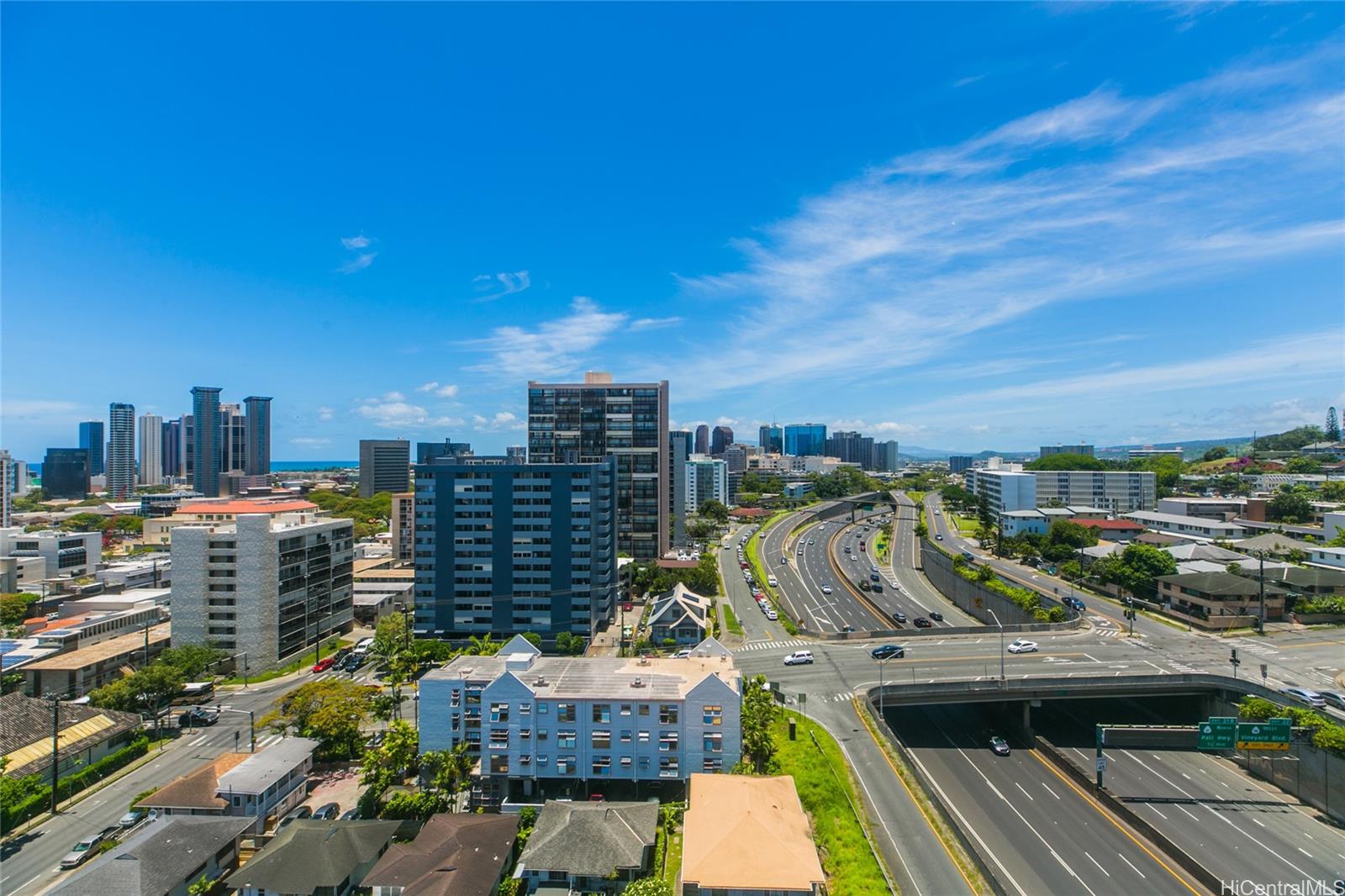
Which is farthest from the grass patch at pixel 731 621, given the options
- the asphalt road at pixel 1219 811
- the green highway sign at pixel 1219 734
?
the green highway sign at pixel 1219 734

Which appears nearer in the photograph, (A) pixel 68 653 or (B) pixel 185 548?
(A) pixel 68 653

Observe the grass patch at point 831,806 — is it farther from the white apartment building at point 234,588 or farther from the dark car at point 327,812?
the white apartment building at point 234,588

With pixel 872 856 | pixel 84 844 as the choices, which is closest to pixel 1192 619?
pixel 872 856

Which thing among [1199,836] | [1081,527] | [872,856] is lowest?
[1199,836]

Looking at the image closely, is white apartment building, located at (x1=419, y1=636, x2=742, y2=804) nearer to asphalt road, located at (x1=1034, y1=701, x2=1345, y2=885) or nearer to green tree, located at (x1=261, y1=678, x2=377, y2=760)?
green tree, located at (x1=261, y1=678, x2=377, y2=760)

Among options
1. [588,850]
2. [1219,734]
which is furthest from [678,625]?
[1219,734]

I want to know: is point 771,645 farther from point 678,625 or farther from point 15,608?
point 15,608

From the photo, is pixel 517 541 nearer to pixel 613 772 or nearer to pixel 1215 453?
pixel 613 772
